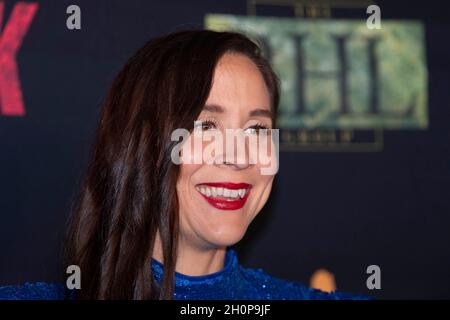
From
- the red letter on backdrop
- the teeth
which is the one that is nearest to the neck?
the teeth

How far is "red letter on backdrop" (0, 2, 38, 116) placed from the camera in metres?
1.89

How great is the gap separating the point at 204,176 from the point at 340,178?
3.30 feet

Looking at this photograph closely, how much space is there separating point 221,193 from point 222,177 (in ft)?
0.09

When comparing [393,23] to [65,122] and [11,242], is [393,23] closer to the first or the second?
[65,122]

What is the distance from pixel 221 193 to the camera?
1.20 metres

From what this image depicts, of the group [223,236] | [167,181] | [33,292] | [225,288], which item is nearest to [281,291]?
[225,288]

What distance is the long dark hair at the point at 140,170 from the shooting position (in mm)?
1178

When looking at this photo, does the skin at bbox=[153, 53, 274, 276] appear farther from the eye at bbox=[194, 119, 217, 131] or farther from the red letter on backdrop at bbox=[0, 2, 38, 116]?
the red letter on backdrop at bbox=[0, 2, 38, 116]

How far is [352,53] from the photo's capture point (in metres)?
2.12

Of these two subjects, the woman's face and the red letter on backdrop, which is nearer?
the woman's face

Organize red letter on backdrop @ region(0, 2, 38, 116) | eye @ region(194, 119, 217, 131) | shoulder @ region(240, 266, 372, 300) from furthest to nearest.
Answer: red letter on backdrop @ region(0, 2, 38, 116)
shoulder @ region(240, 266, 372, 300)
eye @ region(194, 119, 217, 131)

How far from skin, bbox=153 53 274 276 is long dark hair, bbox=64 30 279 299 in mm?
22

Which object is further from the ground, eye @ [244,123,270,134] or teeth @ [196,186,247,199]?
eye @ [244,123,270,134]
